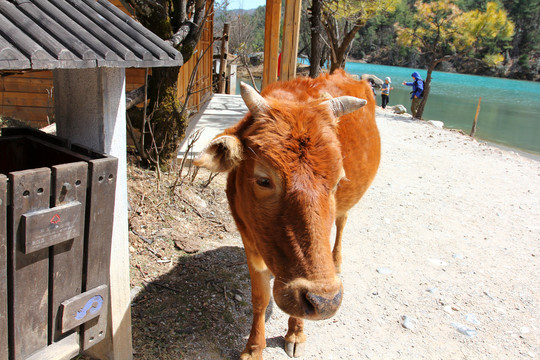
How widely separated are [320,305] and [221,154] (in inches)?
46.4

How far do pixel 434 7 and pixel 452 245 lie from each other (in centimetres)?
1654

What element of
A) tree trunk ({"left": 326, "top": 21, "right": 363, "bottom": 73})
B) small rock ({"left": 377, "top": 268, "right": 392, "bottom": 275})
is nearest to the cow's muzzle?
small rock ({"left": 377, "top": 268, "right": 392, "bottom": 275})

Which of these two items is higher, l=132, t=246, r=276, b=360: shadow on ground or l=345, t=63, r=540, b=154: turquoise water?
l=345, t=63, r=540, b=154: turquoise water

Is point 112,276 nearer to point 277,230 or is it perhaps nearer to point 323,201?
point 277,230

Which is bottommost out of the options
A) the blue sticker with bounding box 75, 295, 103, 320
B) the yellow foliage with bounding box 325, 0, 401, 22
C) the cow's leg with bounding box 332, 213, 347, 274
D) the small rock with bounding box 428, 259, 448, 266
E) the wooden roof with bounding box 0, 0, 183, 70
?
the small rock with bounding box 428, 259, 448, 266

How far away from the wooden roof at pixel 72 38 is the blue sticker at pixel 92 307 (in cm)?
140

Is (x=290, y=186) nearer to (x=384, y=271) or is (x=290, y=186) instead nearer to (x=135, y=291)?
(x=135, y=291)

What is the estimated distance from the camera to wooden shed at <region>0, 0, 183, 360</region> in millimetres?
1911

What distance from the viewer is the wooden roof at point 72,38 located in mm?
1815

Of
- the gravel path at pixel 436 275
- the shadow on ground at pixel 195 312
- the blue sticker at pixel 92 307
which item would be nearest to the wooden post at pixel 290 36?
the gravel path at pixel 436 275

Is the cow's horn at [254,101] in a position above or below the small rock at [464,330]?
above

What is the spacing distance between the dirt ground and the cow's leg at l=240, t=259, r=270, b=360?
0.18 metres

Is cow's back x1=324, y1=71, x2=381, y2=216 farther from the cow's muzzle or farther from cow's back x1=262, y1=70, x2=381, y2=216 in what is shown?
the cow's muzzle

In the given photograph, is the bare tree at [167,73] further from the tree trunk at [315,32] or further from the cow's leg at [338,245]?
the tree trunk at [315,32]
